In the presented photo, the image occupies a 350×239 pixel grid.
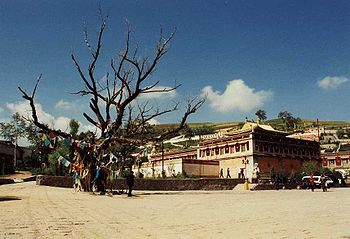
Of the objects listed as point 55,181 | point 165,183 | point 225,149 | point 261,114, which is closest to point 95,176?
point 55,181

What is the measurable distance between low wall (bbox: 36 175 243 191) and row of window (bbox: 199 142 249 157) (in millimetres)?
11034

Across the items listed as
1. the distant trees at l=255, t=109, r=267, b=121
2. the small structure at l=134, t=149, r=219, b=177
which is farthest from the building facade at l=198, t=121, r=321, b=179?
the distant trees at l=255, t=109, r=267, b=121

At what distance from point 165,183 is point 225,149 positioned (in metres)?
22.3

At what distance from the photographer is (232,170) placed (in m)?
52.8

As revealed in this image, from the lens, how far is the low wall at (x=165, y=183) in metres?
29.9

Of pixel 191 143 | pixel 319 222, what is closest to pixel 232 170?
pixel 319 222

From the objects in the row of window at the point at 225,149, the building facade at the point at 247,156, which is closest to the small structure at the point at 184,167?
the building facade at the point at 247,156

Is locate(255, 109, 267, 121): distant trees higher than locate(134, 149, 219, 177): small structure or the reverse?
higher

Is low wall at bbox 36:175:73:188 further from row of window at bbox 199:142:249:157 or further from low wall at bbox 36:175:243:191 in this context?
row of window at bbox 199:142:249:157

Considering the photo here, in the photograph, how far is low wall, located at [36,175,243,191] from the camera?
2993 centimetres

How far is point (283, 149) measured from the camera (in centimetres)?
5512

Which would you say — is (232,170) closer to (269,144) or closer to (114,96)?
(269,144)

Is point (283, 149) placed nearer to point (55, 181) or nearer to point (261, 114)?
point (55, 181)

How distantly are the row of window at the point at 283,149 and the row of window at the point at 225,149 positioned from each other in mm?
1963
